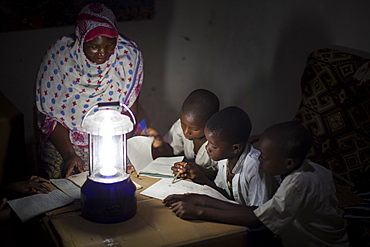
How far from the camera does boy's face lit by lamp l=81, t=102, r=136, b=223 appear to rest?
5.82 ft

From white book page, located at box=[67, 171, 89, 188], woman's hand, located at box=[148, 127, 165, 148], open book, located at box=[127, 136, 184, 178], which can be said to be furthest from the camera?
woman's hand, located at box=[148, 127, 165, 148]

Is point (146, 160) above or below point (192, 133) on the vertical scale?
below

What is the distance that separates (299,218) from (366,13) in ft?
3.95

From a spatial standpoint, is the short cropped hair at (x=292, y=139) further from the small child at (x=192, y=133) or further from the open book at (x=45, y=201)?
the open book at (x=45, y=201)

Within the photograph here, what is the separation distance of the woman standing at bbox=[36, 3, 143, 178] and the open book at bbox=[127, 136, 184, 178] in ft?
0.91

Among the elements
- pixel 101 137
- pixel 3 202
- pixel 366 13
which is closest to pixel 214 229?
pixel 101 137

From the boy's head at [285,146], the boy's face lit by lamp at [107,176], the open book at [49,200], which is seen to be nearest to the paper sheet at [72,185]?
the open book at [49,200]

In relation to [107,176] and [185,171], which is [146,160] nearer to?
[185,171]

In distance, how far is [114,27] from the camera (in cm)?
237

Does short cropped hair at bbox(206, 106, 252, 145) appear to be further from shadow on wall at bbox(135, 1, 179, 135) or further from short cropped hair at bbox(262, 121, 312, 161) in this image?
shadow on wall at bbox(135, 1, 179, 135)

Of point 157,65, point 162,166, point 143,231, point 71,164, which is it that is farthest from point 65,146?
point 157,65

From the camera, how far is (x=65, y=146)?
2.49m

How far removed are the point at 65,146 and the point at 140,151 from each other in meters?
0.43

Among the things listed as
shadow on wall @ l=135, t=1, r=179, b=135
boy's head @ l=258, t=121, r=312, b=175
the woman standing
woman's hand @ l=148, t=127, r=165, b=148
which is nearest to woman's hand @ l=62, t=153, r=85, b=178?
the woman standing
